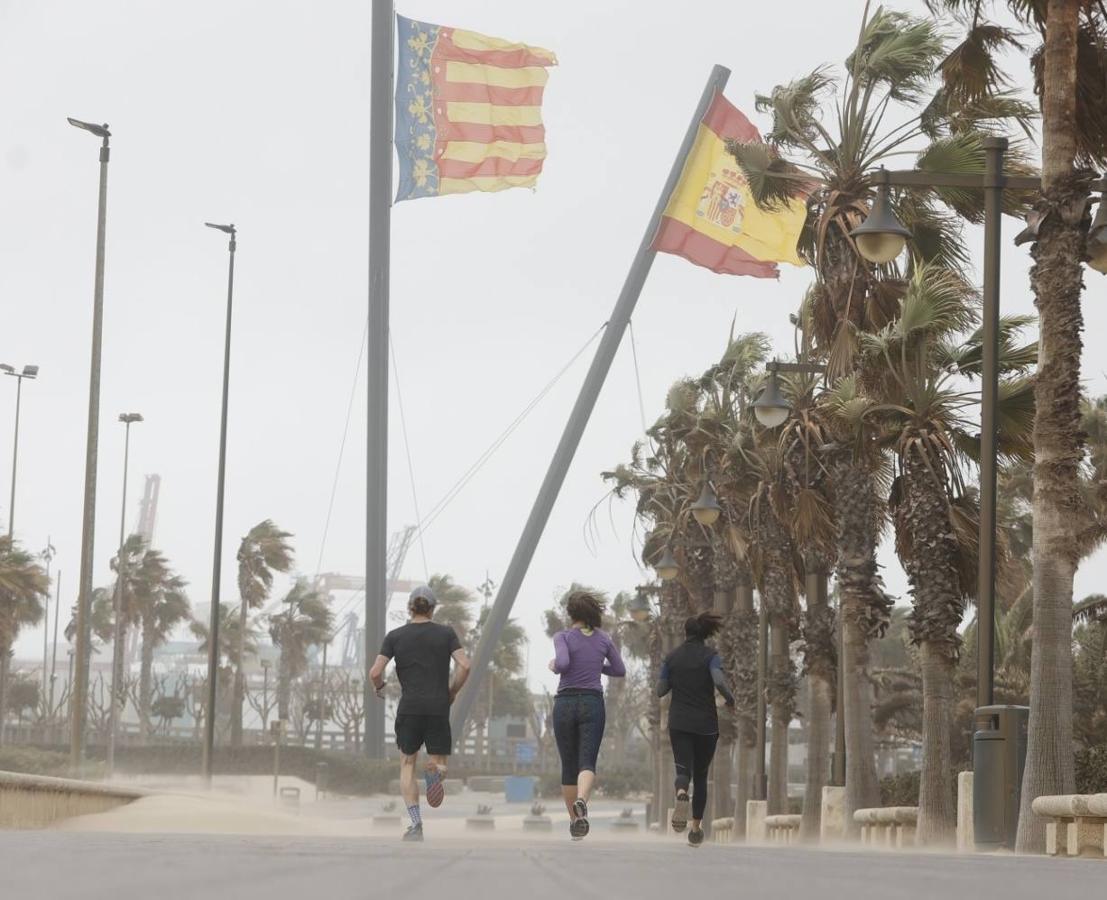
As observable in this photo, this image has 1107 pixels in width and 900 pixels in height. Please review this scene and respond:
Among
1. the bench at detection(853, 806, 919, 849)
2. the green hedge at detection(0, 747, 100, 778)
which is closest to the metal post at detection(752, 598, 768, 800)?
the bench at detection(853, 806, 919, 849)

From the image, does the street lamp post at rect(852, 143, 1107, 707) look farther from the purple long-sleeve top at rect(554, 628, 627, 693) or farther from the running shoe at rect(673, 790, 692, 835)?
the purple long-sleeve top at rect(554, 628, 627, 693)

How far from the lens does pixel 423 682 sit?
12.9 metres

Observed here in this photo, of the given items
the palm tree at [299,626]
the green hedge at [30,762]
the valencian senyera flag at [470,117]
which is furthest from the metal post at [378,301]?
the palm tree at [299,626]

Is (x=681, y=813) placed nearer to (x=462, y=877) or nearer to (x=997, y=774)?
(x=997, y=774)

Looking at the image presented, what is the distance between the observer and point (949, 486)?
22.5 m

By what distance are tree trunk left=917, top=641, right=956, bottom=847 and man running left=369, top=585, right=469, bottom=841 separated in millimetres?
9633

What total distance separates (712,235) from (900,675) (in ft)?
88.6

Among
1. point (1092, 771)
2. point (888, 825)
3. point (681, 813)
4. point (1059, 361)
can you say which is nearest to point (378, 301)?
point (888, 825)

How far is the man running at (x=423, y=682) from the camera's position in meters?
12.9

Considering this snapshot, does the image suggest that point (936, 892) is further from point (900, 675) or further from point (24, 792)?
point (900, 675)

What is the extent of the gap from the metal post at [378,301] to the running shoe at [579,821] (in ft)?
89.1

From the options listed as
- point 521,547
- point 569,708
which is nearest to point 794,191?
point 569,708

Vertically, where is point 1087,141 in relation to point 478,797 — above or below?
above

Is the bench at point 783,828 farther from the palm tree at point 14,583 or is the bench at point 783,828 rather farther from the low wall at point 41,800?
the palm tree at point 14,583
